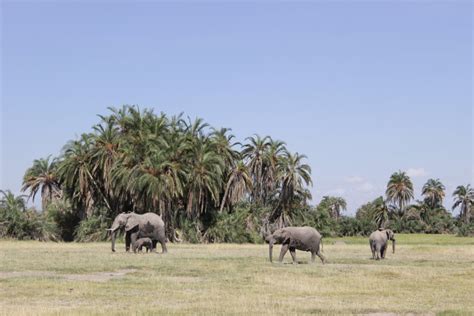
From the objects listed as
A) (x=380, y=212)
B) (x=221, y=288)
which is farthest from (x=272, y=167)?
(x=221, y=288)

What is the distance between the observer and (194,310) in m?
17.2

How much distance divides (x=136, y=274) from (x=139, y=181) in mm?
33670

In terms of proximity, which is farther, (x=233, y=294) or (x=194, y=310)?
(x=233, y=294)

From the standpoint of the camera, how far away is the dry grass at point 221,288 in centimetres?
1767

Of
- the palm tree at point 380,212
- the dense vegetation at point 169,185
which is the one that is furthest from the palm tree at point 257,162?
the palm tree at point 380,212

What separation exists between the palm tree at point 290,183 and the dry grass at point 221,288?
46.1m

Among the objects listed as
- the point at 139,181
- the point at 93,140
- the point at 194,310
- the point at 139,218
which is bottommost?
the point at 194,310

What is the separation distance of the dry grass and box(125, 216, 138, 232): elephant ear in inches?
390

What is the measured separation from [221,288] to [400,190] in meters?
95.6

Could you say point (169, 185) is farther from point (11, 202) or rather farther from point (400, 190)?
point (400, 190)

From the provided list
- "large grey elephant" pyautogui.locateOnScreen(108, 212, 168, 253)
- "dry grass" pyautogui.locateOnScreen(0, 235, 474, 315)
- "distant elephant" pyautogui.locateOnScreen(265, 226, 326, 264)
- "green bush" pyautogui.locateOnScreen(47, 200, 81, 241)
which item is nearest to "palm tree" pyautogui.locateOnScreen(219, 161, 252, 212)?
"green bush" pyautogui.locateOnScreen(47, 200, 81, 241)

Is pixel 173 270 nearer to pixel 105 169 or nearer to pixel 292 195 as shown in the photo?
pixel 105 169

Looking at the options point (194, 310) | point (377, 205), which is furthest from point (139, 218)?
point (377, 205)

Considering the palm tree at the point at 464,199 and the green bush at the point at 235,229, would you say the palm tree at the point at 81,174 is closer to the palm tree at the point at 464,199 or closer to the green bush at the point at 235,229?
the green bush at the point at 235,229
